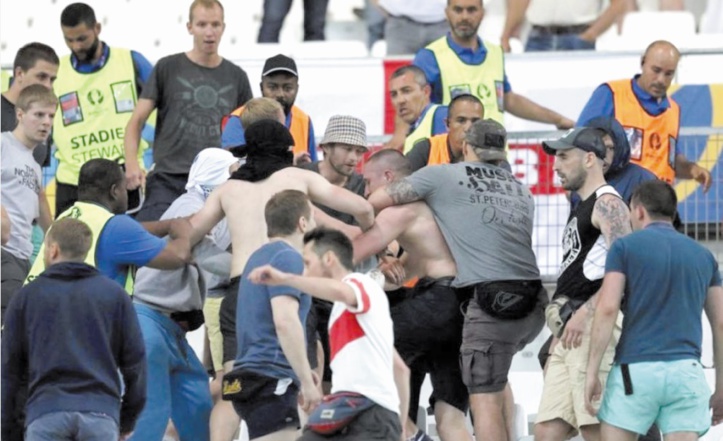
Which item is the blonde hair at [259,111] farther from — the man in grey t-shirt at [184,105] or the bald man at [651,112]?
the bald man at [651,112]

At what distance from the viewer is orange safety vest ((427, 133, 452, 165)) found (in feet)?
37.4

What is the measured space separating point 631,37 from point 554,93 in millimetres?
1631

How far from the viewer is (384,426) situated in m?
8.62

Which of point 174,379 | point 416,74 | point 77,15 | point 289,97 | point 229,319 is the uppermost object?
point 77,15

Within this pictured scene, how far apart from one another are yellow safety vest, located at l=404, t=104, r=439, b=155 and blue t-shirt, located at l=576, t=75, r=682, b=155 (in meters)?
0.90

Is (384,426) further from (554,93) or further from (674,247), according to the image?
(554,93)

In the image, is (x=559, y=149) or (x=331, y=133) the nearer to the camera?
(x=559, y=149)

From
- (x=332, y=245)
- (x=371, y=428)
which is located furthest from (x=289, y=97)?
(x=371, y=428)

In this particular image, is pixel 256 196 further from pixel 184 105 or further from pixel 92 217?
pixel 184 105

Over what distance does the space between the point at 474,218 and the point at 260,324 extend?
166cm

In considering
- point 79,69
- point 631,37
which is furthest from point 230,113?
point 631,37

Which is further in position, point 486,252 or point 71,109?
point 71,109

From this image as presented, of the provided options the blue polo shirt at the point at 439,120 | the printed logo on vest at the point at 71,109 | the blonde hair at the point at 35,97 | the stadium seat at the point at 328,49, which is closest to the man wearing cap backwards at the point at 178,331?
the blonde hair at the point at 35,97

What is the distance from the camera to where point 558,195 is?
1291cm
